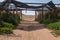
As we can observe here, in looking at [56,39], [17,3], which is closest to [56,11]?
[17,3]

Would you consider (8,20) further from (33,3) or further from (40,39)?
(40,39)

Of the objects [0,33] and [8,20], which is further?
[8,20]

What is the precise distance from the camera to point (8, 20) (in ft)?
83.9

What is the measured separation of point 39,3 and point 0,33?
13.9 metres

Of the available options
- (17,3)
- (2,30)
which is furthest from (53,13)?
(2,30)

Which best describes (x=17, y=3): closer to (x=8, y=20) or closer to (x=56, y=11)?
(x=8, y=20)

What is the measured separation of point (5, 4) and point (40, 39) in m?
11.8

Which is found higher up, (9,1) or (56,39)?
(9,1)

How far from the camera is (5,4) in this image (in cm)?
2433

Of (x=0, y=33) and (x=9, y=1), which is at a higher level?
(x=9, y=1)

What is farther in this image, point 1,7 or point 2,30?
point 1,7

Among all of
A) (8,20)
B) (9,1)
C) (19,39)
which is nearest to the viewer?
Answer: (19,39)

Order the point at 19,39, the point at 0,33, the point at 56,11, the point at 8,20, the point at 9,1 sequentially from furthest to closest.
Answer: the point at 56,11 → the point at 8,20 → the point at 9,1 → the point at 0,33 → the point at 19,39

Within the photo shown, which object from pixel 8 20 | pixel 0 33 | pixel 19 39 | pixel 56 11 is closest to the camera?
pixel 19 39
